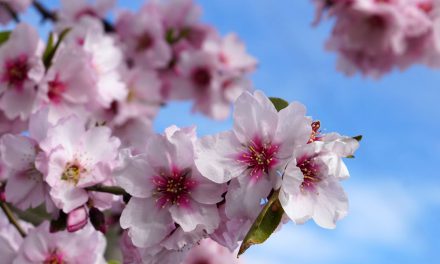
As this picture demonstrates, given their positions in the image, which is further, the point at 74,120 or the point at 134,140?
the point at 134,140

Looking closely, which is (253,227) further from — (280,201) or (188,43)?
(188,43)

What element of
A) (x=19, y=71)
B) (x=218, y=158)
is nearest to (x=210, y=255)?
(x=19, y=71)

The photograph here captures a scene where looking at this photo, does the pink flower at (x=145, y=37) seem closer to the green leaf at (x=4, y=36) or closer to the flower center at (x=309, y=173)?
the green leaf at (x=4, y=36)

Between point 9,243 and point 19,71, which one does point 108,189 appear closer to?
point 9,243

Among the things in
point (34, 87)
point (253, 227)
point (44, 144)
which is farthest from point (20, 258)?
point (253, 227)

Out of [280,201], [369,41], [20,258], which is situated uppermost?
[369,41]

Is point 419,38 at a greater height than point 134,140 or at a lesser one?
greater

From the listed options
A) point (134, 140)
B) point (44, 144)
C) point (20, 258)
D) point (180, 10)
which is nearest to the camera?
point (44, 144)

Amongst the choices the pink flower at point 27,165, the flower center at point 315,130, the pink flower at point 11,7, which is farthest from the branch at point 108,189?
the pink flower at point 11,7
